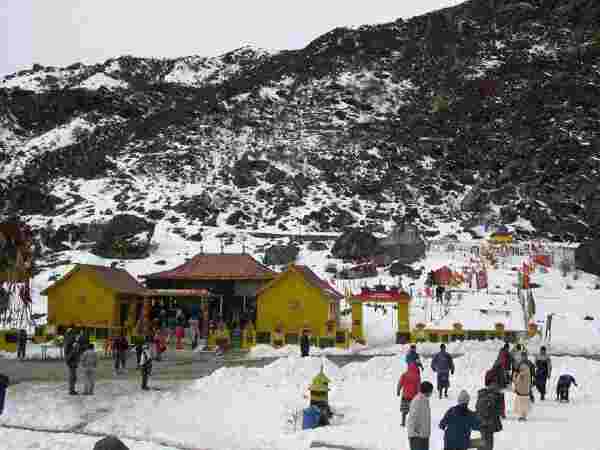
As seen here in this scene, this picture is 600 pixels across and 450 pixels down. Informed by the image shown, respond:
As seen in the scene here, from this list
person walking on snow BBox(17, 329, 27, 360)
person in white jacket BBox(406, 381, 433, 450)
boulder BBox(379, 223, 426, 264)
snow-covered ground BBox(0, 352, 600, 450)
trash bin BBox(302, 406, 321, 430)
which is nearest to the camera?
person in white jacket BBox(406, 381, 433, 450)

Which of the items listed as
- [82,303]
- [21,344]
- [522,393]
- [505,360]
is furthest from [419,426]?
[82,303]

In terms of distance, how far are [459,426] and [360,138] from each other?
71.2 metres

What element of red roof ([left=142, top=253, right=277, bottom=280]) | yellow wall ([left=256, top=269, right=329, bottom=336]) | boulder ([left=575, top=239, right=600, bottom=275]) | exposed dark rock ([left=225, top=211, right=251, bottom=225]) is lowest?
yellow wall ([left=256, top=269, right=329, bottom=336])

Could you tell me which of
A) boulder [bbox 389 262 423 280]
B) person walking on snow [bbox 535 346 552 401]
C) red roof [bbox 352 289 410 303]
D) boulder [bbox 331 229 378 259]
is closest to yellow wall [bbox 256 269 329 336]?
red roof [bbox 352 289 410 303]

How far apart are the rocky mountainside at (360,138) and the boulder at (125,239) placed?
13.6ft

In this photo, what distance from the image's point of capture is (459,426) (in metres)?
9.73

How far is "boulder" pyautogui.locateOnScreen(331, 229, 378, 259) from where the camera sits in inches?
2026

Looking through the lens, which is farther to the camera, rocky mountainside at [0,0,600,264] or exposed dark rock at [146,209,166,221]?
rocky mountainside at [0,0,600,264]

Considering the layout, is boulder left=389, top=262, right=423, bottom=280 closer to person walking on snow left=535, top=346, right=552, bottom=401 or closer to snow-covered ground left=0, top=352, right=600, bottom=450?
snow-covered ground left=0, top=352, right=600, bottom=450

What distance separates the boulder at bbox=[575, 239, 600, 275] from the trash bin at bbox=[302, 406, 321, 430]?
36.5 m

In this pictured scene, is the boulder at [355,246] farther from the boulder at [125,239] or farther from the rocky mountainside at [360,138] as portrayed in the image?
the boulder at [125,239]

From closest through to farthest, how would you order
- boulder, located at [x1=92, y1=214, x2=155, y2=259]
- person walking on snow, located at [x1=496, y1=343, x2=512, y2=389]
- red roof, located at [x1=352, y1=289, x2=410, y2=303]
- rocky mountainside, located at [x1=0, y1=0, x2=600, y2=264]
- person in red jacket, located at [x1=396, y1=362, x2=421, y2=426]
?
person in red jacket, located at [x1=396, y1=362, x2=421, y2=426], person walking on snow, located at [x1=496, y1=343, x2=512, y2=389], red roof, located at [x1=352, y1=289, x2=410, y2=303], boulder, located at [x1=92, y1=214, x2=155, y2=259], rocky mountainside, located at [x1=0, y1=0, x2=600, y2=264]

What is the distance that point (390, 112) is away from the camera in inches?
3408

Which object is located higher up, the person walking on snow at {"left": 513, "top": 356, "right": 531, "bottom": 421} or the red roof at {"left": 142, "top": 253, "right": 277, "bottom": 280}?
the red roof at {"left": 142, "top": 253, "right": 277, "bottom": 280}
